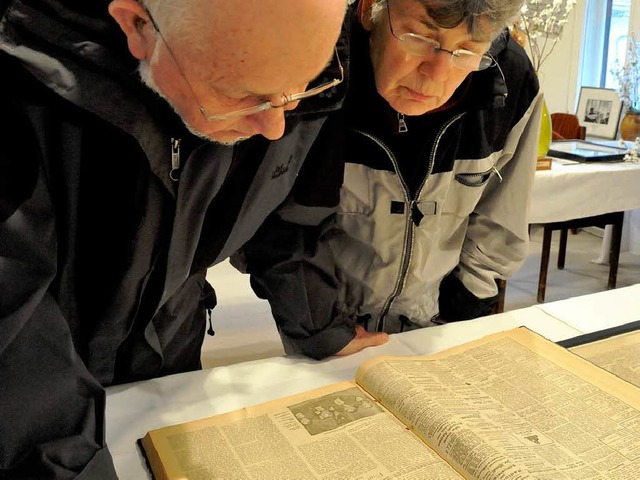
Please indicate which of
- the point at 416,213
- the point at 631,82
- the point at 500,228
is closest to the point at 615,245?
the point at 631,82

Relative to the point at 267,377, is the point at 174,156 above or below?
above

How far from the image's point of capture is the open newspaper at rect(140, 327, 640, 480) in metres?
0.73

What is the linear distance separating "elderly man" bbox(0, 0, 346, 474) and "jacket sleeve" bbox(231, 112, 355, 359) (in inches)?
6.4

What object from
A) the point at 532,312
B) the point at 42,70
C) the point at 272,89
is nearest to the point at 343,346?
the point at 532,312

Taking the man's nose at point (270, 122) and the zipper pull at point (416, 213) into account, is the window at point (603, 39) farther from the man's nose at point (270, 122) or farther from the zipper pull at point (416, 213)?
the man's nose at point (270, 122)

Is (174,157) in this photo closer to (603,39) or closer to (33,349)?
(33,349)

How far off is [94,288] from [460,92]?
67 cm

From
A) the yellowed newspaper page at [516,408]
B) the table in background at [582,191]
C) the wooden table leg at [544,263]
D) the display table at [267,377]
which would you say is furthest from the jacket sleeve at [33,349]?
the wooden table leg at [544,263]

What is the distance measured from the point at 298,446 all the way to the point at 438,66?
0.55m

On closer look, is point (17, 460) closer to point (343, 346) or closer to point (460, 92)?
point (343, 346)

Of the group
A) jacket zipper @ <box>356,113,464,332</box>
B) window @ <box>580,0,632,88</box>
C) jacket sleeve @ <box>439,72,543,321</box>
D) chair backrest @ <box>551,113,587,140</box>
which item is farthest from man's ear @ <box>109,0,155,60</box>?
window @ <box>580,0,632,88</box>

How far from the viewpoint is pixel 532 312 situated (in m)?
1.18

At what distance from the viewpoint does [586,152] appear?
2.87 metres

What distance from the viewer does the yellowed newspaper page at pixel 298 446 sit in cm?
73
